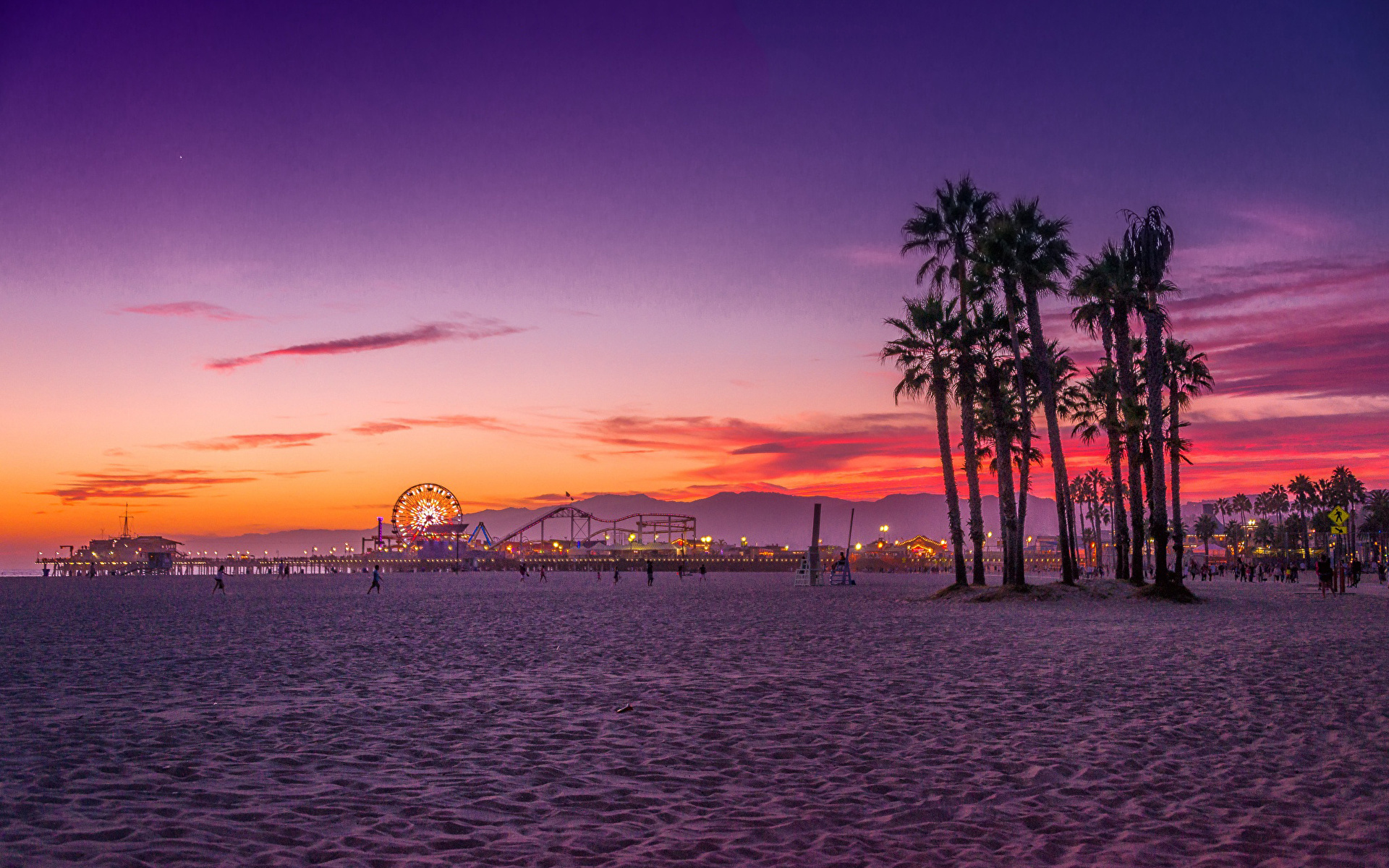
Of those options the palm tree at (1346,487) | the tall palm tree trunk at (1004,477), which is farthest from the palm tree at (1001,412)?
the palm tree at (1346,487)

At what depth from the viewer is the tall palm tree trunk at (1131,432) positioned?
38.6 meters

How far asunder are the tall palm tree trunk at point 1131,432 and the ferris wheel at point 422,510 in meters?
154

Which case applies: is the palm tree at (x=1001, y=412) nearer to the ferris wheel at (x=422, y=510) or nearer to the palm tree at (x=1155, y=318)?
the palm tree at (x=1155, y=318)

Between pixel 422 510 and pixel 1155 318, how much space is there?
163m

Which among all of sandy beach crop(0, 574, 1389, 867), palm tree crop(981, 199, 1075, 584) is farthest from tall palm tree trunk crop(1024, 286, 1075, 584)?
sandy beach crop(0, 574, 1389, 867)

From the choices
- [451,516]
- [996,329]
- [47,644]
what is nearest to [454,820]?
[47,644]

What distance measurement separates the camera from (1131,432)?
1574 inches

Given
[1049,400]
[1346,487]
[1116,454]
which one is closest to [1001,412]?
[1049,400]

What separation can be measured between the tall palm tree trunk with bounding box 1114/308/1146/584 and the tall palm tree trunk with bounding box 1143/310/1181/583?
1795 mm

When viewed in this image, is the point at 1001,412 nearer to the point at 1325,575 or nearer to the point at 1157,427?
the point at 1157,427

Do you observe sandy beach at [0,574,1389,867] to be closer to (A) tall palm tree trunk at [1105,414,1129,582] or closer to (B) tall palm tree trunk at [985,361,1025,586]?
(B) tall palm tree trunk at [985,361,1025,586]

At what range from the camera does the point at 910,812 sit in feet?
24.2

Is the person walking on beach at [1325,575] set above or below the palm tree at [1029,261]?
below

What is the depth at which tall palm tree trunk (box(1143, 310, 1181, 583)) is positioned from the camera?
119 feet
